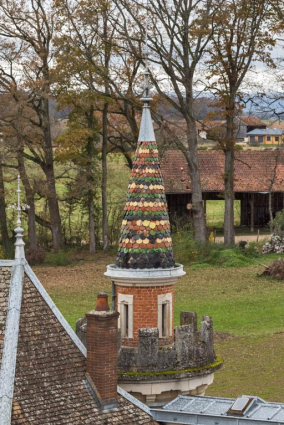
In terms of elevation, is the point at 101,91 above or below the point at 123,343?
above

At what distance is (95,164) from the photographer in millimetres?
52969

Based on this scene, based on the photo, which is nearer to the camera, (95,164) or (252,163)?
(95,164)

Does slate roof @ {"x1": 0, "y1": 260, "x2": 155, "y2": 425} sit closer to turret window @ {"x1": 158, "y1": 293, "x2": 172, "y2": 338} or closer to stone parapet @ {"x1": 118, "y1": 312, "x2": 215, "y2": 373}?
stone parapet @ {"x1": 118, "y1": 312, "x2": 215, "y2": 373}

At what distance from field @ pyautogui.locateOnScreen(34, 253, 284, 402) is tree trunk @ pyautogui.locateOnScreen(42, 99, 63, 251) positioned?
2.70 metres

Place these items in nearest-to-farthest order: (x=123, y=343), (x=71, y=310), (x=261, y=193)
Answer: (x=123, y=343)
(x=71, y=310)
(x=261, y=193)

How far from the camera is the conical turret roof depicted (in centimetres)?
1986

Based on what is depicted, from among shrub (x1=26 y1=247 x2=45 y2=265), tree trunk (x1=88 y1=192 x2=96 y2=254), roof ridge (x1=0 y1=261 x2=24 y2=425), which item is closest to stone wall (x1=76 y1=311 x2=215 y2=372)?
roof ridge (x1=0 y1=261 x2=24 y2=425)

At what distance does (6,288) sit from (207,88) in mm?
34728

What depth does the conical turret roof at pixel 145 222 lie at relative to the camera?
19.9 meters

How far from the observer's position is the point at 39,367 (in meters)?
16.5

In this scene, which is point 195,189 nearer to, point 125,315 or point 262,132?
point 125,315

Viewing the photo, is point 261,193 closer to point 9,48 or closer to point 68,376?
point 9,48

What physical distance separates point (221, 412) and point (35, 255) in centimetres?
3280

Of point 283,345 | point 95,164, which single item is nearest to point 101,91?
point 95,164
